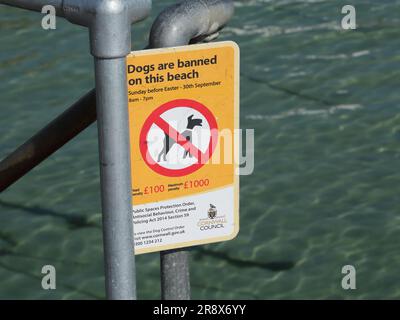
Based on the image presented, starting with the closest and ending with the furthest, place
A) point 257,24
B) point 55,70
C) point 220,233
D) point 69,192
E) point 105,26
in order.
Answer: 1. point 105,26
2. point 220,233
3. point 69,192
4. point 55,70
5. point 257,24

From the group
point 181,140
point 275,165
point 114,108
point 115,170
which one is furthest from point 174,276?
point 275,165

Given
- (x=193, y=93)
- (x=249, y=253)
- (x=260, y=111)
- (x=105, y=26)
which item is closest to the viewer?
(x=105, y=26)

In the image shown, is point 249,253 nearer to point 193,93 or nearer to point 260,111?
point 260,111

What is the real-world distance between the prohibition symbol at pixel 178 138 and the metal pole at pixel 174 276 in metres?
0.26

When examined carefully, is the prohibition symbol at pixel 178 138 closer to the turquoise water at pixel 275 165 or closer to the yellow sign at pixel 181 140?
the yellow sign at pixel 181 140

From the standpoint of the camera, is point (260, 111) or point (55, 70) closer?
point (260, 111)

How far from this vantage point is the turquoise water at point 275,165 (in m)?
6.51

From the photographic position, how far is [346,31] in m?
9.56

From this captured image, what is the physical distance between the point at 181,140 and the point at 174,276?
41cm

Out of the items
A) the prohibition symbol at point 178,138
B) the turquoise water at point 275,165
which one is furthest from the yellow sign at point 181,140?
the turquoise water at point 275,165

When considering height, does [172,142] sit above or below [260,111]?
below

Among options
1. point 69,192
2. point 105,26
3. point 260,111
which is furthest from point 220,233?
point 260,111
